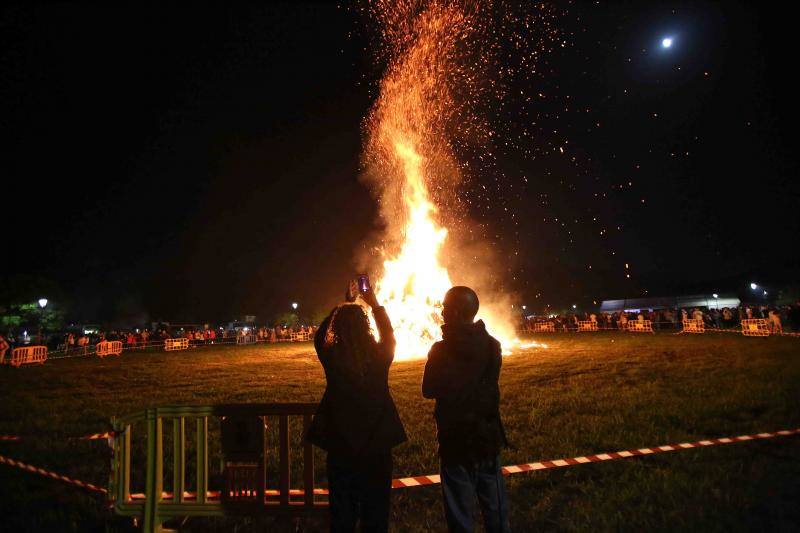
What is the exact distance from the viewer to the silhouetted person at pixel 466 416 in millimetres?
3387

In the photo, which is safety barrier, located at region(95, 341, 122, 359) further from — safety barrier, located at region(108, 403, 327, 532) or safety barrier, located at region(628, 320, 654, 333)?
safety barrier, located at region(628, 320, 654, 333)

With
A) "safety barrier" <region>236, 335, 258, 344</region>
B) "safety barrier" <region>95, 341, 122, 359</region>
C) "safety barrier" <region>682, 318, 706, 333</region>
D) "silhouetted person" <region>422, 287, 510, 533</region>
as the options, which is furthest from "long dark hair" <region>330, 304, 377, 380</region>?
"safety barrier" <region>236, 335, 258, 344</region>

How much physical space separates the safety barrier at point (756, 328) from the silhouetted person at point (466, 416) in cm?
2797

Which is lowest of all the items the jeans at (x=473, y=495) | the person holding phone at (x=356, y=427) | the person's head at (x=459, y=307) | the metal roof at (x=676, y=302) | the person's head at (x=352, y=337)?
the jeans at (x=473, y=495)

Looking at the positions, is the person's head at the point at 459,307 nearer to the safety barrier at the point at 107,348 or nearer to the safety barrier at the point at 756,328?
the safety barrier at the point at 756,328

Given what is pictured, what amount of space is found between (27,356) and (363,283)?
28.3 meters

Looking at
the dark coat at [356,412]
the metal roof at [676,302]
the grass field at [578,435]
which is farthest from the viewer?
the metal roof at [676,302]

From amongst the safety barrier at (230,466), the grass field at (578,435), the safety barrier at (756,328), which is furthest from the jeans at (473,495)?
the safety barrier at (756,328)

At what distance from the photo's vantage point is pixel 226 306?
8025 centimetres

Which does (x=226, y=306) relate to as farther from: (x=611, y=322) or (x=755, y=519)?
(x=755, y=519)

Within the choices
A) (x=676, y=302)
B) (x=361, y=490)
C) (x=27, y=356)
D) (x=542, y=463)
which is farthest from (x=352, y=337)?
(x=676, y=302)

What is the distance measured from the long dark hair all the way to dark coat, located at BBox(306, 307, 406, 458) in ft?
0.10

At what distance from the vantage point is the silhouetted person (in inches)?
133

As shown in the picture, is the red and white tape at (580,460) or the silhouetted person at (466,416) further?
the red and white tape at (580,460)
